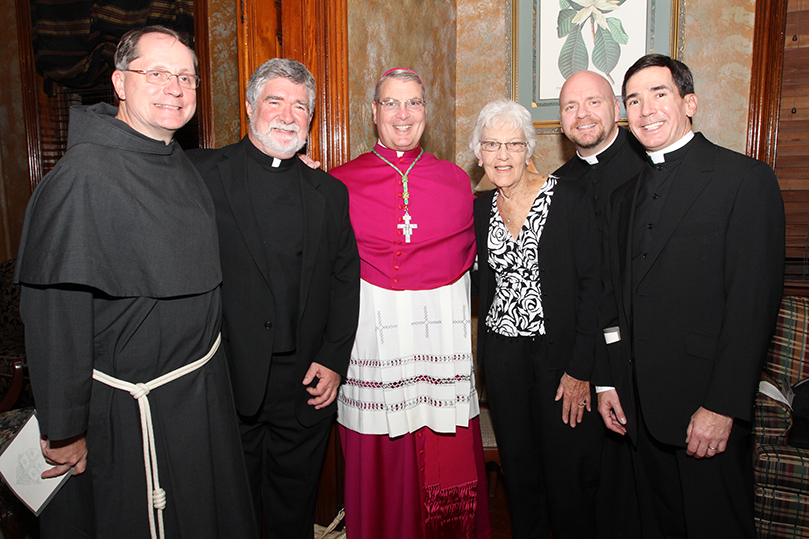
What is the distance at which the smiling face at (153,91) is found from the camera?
1530 mm

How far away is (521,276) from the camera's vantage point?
82.8 inches

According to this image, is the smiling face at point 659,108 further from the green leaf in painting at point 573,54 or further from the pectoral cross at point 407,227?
the green leaf in painting at point 573,54

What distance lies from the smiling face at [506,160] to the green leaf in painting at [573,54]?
2.06 meters

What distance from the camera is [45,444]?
144 centimetres

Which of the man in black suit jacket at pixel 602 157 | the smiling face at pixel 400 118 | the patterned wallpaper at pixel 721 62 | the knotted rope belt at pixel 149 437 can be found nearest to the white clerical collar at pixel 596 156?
the man in black suit jacket at pixel 602 157

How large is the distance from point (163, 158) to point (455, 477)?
5.76 ft

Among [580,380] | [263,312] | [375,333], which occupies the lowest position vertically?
[580,380]

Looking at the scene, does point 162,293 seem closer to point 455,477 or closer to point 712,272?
point 455,477

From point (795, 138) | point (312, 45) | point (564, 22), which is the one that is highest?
point (564, 22)

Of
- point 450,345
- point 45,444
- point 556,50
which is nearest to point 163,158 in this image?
point 45,444

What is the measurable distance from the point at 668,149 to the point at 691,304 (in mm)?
546

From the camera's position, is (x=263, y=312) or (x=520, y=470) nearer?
(x=263, y=312)

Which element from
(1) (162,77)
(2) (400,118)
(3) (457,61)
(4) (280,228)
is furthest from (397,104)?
(3) (457,61)

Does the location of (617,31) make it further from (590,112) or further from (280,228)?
(280,228)
